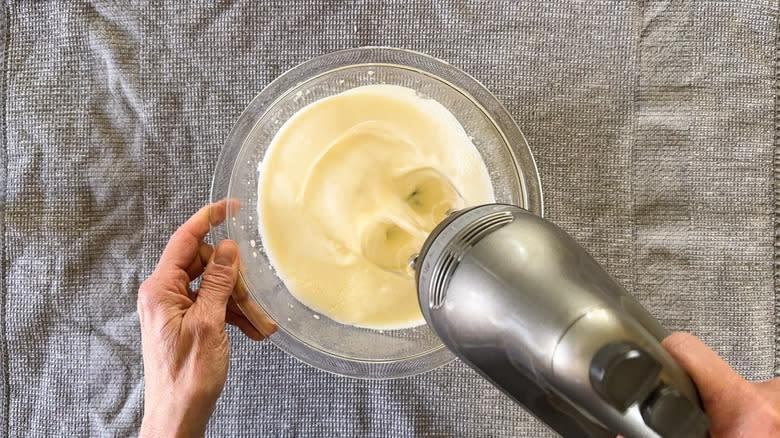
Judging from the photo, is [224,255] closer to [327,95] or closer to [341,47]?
[327,95]

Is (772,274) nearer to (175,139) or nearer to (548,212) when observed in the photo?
(548,212)

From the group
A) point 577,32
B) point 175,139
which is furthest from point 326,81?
point 577,32

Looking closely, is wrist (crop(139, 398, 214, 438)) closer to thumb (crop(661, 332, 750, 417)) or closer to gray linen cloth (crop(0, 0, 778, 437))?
gray linen cloth (crop(0, 0, 778, 437))

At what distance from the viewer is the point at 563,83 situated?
2.39 ft

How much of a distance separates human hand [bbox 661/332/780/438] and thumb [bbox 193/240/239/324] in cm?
45

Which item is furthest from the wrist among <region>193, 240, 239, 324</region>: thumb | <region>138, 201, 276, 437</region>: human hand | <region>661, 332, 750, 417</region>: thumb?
<region>661, 332, 750, 417</region>: thumb

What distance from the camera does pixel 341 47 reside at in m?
0.73

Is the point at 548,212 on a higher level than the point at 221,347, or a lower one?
higher

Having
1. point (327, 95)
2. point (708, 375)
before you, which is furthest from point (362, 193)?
point (708, 375)

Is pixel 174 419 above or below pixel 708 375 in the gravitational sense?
below

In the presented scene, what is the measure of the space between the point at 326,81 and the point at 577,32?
0.36m

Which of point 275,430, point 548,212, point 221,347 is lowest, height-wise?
point 275,430

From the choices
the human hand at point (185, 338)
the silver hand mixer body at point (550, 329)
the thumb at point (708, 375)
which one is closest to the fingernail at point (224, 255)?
the human hand at point (185, 338)

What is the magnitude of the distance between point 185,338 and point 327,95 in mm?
317
